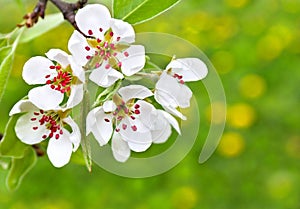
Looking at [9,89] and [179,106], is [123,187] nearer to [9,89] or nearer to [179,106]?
[9,89]

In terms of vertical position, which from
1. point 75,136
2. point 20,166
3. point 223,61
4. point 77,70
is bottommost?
point 223,61

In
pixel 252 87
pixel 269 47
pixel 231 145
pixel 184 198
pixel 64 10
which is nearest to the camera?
pixel 64 10

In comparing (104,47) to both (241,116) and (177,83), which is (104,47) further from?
(241,116)

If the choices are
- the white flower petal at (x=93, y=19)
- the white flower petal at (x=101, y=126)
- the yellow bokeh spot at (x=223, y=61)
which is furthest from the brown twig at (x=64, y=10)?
the yellow bokeh spot at (x=223, y=61)

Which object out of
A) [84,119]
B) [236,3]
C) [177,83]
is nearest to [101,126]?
[84,119]

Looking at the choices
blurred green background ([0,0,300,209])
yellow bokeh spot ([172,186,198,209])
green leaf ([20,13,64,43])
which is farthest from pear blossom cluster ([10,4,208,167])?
yellow bokeh spot ([172,186,198,209])

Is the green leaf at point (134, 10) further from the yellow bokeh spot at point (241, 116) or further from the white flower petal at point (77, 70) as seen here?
the yellow bokeh spot at point (241, 116)

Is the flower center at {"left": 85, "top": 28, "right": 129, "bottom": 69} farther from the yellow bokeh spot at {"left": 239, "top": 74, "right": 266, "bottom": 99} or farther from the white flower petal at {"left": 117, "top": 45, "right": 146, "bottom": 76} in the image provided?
the yellow bokeh spot at {"left": 239, "top": 74, "right": 266, "bottom": 99}
